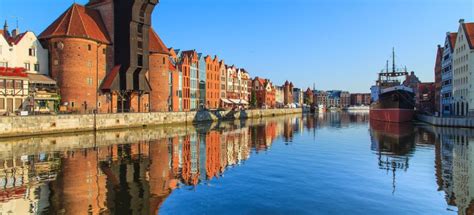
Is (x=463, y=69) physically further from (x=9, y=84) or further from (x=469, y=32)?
(x=9, y=84)

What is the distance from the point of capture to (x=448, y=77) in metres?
82.4

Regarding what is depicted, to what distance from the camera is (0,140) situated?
3625cm

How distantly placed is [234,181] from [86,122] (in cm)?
3516

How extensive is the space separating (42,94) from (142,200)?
4314 cm

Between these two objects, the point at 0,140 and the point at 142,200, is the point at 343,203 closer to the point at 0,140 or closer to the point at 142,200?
the point at 142,200

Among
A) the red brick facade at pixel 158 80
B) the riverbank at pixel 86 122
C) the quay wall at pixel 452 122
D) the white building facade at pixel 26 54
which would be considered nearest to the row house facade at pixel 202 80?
the riverbank at pixel 86 122

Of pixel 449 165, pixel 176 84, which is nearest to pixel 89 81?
pixel 176 84

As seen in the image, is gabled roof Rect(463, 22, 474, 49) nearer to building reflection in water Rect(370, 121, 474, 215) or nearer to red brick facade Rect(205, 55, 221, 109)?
building reflection in water Rect(370, 121, 474, 215)

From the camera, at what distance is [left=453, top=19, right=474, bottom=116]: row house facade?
216ft

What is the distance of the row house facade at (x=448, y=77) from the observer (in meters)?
79.7

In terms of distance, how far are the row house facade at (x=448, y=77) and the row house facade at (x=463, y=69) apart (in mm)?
3457

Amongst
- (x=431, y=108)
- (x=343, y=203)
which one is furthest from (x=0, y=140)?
(x=431, y=108)

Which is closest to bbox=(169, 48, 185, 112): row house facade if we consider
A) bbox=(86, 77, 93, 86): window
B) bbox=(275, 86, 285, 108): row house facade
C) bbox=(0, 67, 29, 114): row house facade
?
bbox=(86, 77, 93, 86): window

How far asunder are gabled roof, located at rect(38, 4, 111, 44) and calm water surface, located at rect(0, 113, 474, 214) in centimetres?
2834
